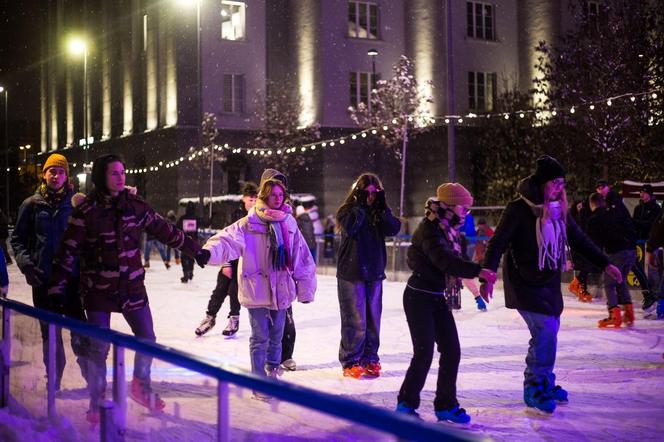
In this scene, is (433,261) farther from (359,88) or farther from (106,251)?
(359,88)

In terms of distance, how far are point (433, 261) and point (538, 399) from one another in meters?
1.28

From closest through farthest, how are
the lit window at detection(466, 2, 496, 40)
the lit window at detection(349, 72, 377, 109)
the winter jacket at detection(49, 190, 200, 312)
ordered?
the winter jacket at detection(49, 190, 200, 312) → the lit window at detection(349, 72, 377, 109) → the lit window at detection(466, 2, 496, 40)

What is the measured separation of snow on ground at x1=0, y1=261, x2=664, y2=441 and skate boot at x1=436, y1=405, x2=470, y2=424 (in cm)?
7

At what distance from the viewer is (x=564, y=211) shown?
21.8 feet

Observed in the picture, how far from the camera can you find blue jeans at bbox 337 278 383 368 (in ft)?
26.6

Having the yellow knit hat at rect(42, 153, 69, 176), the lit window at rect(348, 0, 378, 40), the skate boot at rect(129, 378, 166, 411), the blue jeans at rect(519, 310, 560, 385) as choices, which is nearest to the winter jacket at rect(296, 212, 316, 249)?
the yellow knit hat at rect(42, 153, 69, 176)

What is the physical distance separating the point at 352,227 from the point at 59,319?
3.76m

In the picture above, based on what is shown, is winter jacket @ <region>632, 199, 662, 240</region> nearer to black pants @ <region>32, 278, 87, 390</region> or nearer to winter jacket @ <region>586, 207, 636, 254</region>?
winter jacket @ <region>586, 207, 636, 254</region>

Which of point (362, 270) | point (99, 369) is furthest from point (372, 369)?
point (99, 369)

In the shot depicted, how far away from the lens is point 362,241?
26.9 ft

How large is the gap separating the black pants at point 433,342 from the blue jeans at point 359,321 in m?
1.89

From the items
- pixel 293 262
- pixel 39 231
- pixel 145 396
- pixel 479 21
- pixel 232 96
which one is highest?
pixel 479 21

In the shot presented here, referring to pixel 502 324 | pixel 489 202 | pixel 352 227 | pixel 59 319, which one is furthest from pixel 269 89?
pixel 59 319

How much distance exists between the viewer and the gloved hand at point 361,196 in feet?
26.8
